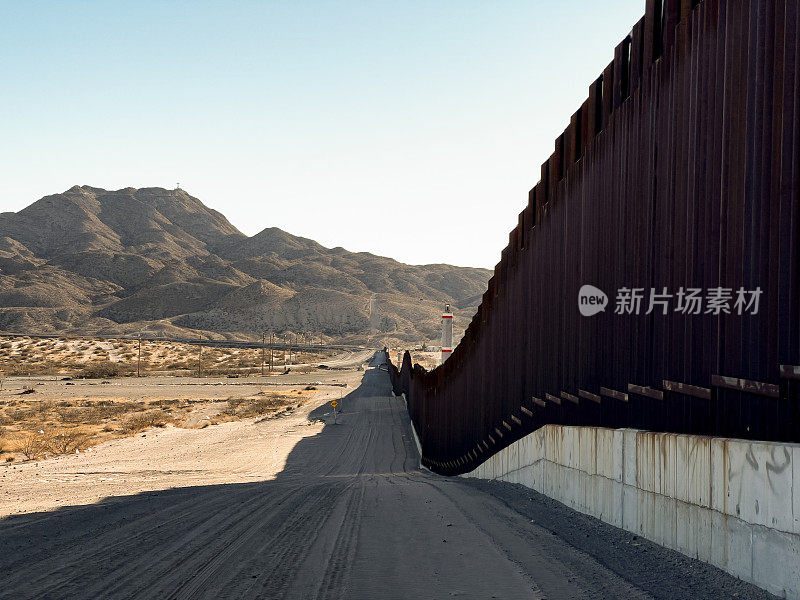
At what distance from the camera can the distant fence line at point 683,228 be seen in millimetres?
5352

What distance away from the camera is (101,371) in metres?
83.5

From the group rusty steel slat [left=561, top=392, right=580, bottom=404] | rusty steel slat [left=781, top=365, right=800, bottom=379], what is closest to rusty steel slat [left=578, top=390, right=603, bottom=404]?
rusty steel slat [left=561, top=392, right=580, bottom=404]

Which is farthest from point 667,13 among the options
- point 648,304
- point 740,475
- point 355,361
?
point 355,361

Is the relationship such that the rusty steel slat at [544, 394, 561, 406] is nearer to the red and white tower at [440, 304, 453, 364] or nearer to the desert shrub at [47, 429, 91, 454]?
the desert shrub at [47, 429, 91, 454]

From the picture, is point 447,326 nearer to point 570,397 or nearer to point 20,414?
point 20,414

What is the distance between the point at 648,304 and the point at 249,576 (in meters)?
5.19

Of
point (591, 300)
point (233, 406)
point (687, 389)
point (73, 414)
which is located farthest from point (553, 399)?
point (233, 406)

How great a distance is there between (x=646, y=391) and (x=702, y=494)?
191 cm

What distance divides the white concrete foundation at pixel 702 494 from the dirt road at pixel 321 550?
223mm

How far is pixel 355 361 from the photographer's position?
121 metres

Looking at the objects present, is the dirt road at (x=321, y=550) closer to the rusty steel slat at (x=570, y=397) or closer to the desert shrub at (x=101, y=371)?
the rusty steel slat at (x=570, y=397)

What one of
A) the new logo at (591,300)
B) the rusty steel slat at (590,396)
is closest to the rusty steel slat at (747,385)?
the rusty steel slat at (590,396)

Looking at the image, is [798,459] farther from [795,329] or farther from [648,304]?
[648,304]

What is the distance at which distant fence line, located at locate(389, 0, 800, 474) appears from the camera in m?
5.35
